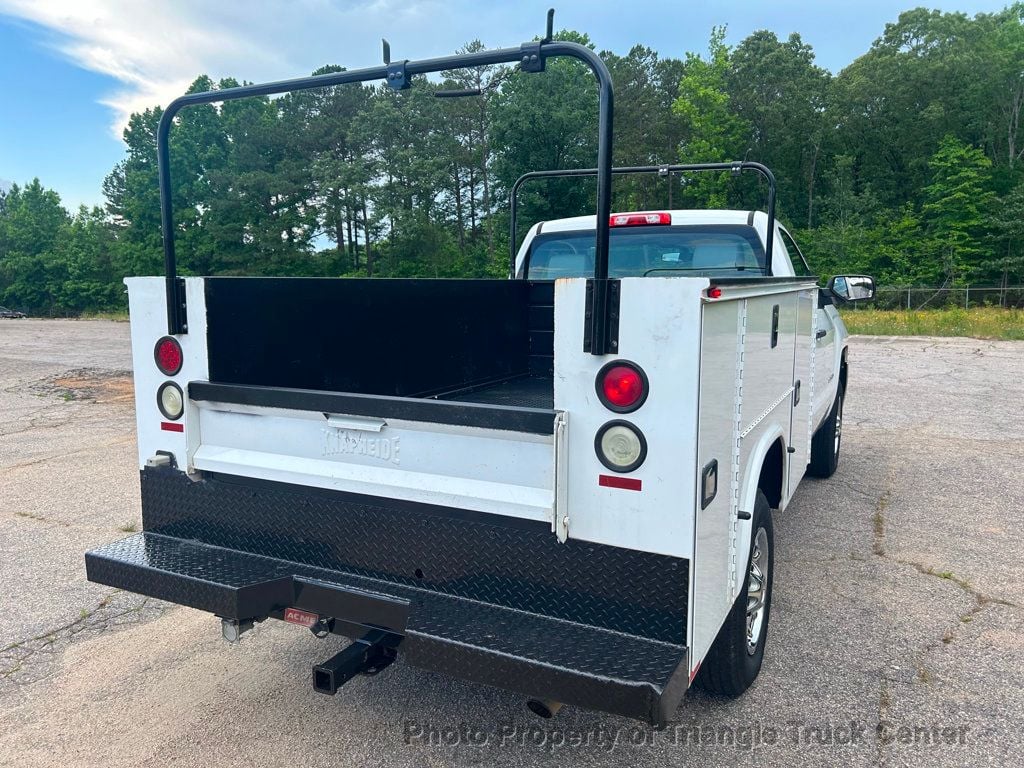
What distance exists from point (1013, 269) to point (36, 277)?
7586cm

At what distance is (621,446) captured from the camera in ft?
7.31

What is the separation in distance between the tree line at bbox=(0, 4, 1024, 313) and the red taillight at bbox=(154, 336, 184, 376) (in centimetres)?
3057

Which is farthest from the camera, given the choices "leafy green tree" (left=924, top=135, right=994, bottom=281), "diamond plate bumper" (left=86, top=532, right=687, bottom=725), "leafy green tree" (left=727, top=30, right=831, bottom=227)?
"leafy green tree" (left=727, top=30, right=831, bottom=227)

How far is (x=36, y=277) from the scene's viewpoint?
6662cm

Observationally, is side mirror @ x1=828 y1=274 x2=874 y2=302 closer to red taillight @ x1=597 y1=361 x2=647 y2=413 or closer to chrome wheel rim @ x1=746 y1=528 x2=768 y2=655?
chrome wheel rim @ x1=746 y1=528 x2=768 y2=655

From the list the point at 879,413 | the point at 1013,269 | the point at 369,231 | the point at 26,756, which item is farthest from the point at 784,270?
the point at 1013,269

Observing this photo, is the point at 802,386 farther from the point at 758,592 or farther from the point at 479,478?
the point at 479,478

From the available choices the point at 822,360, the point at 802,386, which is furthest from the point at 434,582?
the point at 822,360

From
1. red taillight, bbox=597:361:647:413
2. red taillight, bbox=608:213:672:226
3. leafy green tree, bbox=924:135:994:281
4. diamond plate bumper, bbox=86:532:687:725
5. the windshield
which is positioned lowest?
diamond plate bumper, bbox=86:532:687:725

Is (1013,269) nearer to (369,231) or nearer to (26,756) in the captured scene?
(369,231)

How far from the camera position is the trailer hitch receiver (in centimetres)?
231

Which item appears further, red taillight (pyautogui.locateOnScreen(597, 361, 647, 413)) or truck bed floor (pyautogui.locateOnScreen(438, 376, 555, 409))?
truck bed floor (pyautogui.locateOnScreen(438, 376, 555, 409))

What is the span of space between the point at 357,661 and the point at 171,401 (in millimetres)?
1334

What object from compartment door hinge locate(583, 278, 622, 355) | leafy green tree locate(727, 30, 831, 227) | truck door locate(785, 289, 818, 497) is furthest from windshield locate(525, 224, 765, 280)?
leafy green tree locate(727, 30, 831, 227)
